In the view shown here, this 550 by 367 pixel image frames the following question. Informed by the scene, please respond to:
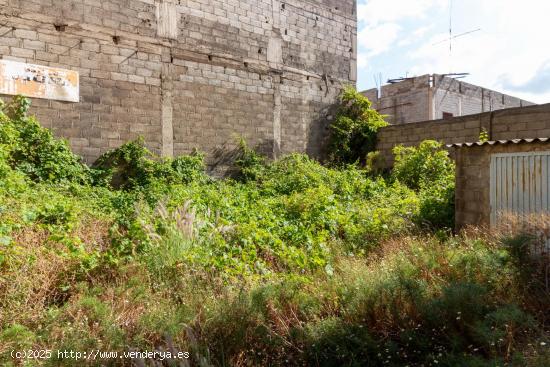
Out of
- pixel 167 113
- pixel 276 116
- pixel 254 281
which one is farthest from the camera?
pixel 276 116

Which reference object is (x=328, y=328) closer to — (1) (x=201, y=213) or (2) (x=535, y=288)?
(2) (x=535, y=288)

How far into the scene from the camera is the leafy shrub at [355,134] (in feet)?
46.4

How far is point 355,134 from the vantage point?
47.2 feet

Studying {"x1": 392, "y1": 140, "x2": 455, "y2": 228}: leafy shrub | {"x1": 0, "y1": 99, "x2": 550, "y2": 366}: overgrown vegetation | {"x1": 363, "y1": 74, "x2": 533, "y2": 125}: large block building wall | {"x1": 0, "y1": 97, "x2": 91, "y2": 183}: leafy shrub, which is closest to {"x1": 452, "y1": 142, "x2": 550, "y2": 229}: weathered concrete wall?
{"x1": 0, "y1": 99, "x2": 550, "y2": 366}: overgrown vegetation

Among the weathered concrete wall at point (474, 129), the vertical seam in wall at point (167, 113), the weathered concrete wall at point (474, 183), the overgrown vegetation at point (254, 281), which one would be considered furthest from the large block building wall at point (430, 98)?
the weathered concrete wall at point (474, 183)

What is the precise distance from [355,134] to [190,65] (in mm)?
5773

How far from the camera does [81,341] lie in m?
4.04

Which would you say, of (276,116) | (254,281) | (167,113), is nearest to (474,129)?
(276,116)

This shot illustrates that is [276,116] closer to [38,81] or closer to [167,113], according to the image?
[167,113]

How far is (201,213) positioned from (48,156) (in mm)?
3862

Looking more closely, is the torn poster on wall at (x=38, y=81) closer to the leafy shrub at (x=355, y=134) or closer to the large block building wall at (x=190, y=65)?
the large block building wall at (x=190, y=65)

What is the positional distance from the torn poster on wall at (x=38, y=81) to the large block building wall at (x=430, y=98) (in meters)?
14.6

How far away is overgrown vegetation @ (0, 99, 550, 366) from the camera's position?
3957mm

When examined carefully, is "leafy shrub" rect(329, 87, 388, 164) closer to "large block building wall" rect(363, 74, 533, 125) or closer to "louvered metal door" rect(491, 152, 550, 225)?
"large block building wall" rect(363, 74, 533, 125)
